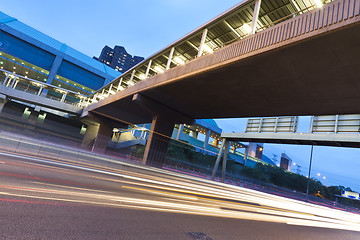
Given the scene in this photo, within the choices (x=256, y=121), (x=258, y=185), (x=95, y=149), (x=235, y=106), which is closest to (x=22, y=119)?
(x=95, y=149)

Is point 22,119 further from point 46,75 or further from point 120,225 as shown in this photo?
point 46,75

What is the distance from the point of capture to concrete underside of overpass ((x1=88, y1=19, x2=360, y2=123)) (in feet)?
26.2

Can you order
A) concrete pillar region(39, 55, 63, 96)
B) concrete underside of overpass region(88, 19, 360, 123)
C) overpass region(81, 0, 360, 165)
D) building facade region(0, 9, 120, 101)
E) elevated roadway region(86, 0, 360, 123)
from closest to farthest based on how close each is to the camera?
1. elevated roadway region(86, 0, 360, 123)
2. overpass region(81, 0, 360, 165)
3. concrete underside of overpass region(88, 19, 360, 123)
4. building facade region(0, 9, 120, 101)
5. concrete pillar region(39, 55, 63, 96)

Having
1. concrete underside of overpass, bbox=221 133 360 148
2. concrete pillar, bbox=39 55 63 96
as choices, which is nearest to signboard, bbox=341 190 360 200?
concrete underside of overpass, bbox=221 133 360 148

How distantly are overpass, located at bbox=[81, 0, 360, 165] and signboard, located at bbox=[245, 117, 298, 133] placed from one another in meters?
8.56

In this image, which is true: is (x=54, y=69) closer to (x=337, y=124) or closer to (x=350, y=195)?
(x=337, y=124)

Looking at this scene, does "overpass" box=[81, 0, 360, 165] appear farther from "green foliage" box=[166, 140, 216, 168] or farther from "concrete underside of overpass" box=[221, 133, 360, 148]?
"green foliage" box=[166, 140, 216, 168]

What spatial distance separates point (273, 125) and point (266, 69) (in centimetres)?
1640

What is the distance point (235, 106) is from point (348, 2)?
10320 millimetres

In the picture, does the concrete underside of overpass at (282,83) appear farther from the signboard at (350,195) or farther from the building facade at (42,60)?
the signboard at (350,195)

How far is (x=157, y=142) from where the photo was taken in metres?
21.3

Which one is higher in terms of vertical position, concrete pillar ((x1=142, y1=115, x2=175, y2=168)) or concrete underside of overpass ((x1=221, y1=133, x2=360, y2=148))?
concrete underside of overpass ((x1=221, y1=133, x2=360, y2=148))

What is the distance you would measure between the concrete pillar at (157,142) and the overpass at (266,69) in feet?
0.38

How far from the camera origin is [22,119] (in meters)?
23.2
